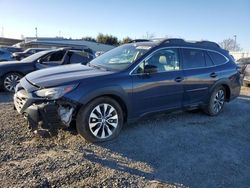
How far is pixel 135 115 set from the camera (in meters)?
5.28

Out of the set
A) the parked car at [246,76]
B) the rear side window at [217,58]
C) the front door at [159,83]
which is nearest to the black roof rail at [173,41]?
the front door at [159,83]

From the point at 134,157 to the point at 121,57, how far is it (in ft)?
7.33

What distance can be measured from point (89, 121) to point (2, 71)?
5388mm

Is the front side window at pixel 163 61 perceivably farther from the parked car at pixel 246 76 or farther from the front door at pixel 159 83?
the parked car at pixel 246 76

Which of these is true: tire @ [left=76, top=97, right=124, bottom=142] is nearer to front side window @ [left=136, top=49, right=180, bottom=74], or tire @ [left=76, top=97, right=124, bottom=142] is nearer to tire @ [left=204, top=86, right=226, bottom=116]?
front side window @ [left=136, top=49, right=180, bottom=74]

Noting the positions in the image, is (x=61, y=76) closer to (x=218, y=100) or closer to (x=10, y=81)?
(x=218, y=100)

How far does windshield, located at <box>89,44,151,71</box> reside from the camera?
5382 millimetres

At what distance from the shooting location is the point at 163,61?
5.70 m

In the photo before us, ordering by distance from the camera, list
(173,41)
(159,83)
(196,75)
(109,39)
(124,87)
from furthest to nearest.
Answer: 1. (109,39)
2. (196,75)
3. (173,41)
4. (159,83)
5. (124,87)

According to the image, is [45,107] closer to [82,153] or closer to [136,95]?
[82,153]

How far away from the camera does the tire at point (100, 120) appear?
181 inches

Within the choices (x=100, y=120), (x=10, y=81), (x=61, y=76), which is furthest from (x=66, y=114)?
(x=10, y=81)

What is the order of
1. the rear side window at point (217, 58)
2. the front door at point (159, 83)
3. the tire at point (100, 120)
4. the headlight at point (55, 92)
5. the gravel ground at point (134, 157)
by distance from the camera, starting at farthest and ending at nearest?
the rear side window at point (217, 58)
the front door at point (159, 83)
the tire at point (100, 120)
the headlight at point (55, 92)
the gravel ground at point (134, 157)

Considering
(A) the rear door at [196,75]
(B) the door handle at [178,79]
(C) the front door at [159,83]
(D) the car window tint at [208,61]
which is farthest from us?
(D) the car window tint at [208,61]
